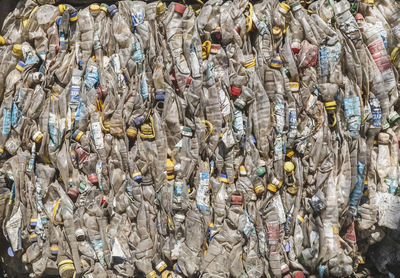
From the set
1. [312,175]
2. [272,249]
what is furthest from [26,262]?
[312,175]

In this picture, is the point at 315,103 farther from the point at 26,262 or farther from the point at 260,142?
the point at 26,262

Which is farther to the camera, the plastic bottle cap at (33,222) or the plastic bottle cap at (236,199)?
the plastic bottle cap at (33,222)

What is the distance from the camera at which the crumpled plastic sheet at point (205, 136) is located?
7.30ft

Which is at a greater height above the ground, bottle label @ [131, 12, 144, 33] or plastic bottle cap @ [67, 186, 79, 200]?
bottle label @ [131, 12, 144, 33]

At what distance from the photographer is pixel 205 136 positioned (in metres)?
2.22

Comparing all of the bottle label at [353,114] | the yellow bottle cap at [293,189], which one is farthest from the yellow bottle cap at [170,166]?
the bottle label at [353,114]

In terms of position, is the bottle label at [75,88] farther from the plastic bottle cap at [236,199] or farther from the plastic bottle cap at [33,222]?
the plastic bottle cap at [236,199]

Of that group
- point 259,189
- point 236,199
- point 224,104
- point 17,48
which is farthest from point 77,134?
point 259,189

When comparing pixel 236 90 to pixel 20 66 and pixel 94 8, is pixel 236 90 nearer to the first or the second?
pixel 94 8

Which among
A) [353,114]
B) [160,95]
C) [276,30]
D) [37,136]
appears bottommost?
[37,136]

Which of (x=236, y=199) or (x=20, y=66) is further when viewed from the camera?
(x=20, y=66)

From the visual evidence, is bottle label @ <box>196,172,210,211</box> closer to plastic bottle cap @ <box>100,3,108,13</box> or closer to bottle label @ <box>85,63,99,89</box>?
bottle label @ <box>85,63,99,89</box>

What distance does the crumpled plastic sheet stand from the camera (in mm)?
2227

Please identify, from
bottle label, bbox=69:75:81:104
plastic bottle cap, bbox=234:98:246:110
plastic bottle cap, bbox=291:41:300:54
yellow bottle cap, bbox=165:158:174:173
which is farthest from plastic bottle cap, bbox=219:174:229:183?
bottle label, bbox=69:75:81:104
